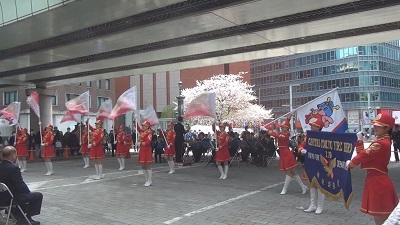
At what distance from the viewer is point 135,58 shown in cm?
1955

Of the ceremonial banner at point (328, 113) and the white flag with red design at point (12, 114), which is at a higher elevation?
the white flag with red design at point (12, 114)

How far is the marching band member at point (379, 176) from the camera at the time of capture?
5.11 m

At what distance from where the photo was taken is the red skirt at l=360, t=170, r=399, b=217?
5.10 metres

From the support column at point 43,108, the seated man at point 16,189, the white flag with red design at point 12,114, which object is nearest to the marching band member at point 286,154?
the seated man at point 16,189

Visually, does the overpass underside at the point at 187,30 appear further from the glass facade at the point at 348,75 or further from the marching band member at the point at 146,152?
the glass facade at the point at 348,75

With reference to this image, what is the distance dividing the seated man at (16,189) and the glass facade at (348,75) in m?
77.0

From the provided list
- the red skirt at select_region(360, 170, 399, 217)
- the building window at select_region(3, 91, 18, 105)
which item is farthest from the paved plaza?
the building window at select_region(3, 91, 18, 105)

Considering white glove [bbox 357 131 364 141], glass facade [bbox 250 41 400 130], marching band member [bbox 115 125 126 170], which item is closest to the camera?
white glove [bbox 357 131 364 141]

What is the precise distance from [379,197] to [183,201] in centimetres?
531

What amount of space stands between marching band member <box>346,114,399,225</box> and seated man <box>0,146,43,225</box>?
5544mm

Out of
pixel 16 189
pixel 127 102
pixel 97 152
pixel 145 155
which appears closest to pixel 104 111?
pixel 127 102

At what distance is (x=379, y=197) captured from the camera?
5.12 metres

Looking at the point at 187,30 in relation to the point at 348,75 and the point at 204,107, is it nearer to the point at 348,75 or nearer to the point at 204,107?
the point at 204,107

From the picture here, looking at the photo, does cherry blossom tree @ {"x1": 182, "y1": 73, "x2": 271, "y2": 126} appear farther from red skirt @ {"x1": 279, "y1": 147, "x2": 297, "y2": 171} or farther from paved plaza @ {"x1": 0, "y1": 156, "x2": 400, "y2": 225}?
red skirt @ {"x1": 279, "y1": 147, "x2": 297, "y2": 171}
